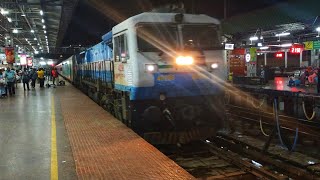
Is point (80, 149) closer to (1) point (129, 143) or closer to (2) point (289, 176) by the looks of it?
(1) point (129, 143)

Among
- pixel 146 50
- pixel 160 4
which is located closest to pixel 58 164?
pixel 146 50

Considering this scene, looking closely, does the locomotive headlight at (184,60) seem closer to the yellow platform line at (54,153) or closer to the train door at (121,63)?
the train door at (121,63)

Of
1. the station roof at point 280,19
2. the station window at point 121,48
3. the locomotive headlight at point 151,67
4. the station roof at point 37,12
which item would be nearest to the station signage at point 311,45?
the station roof at point 280,19

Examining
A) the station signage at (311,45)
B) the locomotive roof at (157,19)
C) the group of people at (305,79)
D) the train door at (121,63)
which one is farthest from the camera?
the station signage at (311,45)

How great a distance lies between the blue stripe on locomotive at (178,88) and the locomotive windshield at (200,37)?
0.78 metres

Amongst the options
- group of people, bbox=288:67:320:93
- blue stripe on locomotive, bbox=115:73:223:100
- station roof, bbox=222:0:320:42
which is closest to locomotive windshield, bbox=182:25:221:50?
blue stripe on locomotive, bbox=115:73:223:100

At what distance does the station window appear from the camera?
29.8 feet

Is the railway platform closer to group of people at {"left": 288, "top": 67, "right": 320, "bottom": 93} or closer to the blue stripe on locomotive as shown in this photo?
the blue stripe on locomotive

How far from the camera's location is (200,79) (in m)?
9.20

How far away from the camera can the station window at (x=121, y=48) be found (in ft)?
29.8

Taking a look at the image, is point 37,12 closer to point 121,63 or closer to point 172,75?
point 121,63

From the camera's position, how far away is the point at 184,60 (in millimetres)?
8906

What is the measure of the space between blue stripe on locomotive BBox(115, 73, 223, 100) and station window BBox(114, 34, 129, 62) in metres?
0.81

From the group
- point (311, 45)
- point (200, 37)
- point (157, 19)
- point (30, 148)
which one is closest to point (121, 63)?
point (157, 19)
